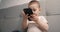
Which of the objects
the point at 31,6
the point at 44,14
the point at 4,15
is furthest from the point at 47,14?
the point at 4,15

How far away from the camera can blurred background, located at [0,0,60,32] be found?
34.2 inches

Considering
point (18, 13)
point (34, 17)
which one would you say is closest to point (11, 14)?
point (18, 13)

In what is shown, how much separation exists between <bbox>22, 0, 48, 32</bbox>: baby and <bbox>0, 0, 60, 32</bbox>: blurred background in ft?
0.10

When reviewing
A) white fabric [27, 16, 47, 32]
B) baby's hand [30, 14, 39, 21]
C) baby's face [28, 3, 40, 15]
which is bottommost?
white fabric [27, 16, 47, 32]

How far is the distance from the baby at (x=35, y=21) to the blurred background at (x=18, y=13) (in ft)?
0.10

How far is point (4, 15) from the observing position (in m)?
0.94

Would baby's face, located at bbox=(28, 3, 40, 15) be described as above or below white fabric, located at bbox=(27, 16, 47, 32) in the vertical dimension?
above

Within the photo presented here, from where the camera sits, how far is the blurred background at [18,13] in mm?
868

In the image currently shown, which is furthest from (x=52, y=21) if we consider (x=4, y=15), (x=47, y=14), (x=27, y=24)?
(x=4, y=15)

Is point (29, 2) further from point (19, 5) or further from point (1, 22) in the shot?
point (1, 22)

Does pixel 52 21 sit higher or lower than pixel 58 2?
lower

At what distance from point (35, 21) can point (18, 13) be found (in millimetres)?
147

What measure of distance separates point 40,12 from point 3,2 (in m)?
0.31

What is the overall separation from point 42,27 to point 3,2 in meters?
0.37
